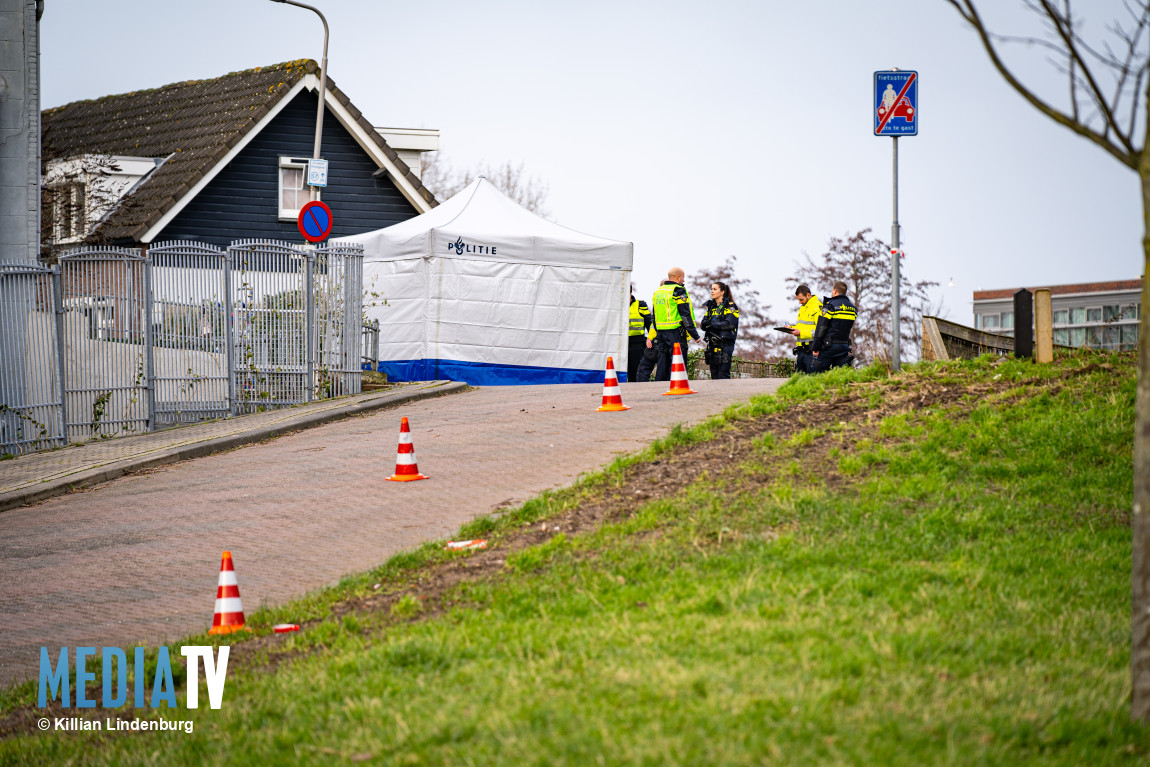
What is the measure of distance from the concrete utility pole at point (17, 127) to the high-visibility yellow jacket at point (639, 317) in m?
10.1

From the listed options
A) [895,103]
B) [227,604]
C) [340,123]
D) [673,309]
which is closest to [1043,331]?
[895,103]

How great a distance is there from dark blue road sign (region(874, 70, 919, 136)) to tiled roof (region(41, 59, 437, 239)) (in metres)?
19.2

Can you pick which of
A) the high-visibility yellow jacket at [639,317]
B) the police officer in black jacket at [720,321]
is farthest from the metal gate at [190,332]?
the high-visibility yellow jacket at [639,317]

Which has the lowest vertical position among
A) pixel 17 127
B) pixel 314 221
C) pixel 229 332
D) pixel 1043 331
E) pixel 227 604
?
pixel 227 604

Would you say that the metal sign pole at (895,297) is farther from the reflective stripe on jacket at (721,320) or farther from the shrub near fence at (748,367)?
the shrub near fence at (748,367)

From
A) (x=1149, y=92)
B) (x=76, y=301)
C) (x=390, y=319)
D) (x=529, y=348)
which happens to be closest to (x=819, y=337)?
(x=529, y=348)

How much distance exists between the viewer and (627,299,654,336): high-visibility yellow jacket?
2156 cm

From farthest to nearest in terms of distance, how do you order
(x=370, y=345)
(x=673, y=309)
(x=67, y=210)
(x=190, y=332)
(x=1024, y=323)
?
(x=67, y=210) → (x=370, y=345) → (x=673, y=309) → (x=190, y=332) → (x=1024, y=323)

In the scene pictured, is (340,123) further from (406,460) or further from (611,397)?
(406,460)

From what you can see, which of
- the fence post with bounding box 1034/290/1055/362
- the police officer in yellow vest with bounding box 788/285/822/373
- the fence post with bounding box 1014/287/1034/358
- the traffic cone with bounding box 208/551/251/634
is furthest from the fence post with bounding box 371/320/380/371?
the traffic cone with bounding box 208/551/251/634

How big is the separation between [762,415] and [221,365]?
31.4 feet

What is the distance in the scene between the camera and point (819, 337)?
55.4 feet

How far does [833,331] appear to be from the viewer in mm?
16828

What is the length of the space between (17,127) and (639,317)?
35.4ft
